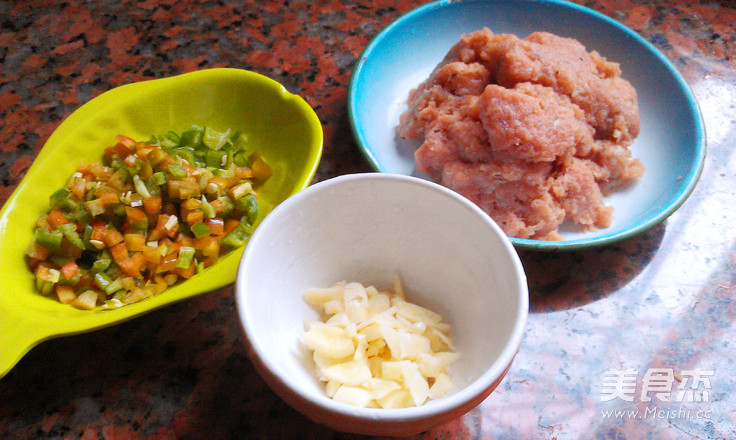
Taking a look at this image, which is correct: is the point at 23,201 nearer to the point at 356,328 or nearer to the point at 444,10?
the point at 356,328

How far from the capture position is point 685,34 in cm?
208

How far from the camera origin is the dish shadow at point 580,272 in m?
1.31

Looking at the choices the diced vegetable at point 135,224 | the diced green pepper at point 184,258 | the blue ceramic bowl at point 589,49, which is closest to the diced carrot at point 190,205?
the diced vegetable at point 135,224

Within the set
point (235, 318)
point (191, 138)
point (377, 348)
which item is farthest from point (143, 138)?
point (377, 348)

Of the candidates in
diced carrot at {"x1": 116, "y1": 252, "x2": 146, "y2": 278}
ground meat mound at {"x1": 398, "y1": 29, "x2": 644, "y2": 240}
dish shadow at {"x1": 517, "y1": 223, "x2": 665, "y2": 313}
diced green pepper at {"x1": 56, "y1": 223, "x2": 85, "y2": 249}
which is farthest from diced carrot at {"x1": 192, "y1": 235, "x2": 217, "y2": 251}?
dish shadow at {"x1": 517, "y1": 223, "x2": 665, "y2": 313}

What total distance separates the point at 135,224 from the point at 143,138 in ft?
1.08

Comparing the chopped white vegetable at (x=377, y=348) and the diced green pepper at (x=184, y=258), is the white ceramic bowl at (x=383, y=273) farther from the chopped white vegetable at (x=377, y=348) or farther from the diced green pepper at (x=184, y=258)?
the diced green pepper at (x=184, y=258)

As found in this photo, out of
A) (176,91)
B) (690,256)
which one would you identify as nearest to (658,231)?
(690,256)

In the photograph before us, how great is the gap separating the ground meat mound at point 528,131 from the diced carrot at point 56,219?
0.86 m

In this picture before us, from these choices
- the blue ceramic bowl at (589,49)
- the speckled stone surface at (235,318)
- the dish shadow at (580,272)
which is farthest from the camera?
the blue ceramic bowl at (589,49)

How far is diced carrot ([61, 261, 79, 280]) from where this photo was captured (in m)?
1.11

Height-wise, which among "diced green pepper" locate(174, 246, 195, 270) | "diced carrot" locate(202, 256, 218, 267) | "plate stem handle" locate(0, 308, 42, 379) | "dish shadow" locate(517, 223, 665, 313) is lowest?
"dish shadow" locate(517, 223, 665, 313)

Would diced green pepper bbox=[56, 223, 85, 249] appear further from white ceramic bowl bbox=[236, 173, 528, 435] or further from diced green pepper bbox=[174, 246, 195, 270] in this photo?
white ceramic bowl bbox=[236, 173, 528, 435]

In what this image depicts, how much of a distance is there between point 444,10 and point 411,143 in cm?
53
